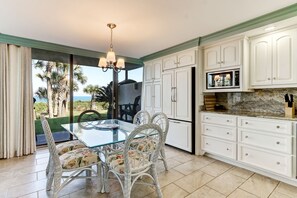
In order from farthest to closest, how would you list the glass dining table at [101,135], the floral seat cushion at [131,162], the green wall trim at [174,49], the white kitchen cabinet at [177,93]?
the white kitchen cabinet at [177,93] → the green wall trim at [174,49] → the glass dining table at [101,135] → the floral seat cushion at [131,162]

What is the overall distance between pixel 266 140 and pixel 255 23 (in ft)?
5.67

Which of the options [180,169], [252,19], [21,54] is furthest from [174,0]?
[21,54]

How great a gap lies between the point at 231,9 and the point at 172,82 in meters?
1.89

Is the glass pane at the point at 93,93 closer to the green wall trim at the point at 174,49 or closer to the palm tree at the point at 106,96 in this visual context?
the palm tree at the point at 106,96

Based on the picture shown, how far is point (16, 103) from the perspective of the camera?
10.7 ft

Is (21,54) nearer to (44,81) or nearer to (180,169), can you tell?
(44,81)

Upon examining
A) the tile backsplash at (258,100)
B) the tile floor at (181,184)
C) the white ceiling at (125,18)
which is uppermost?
the white ceiling at (125,18)

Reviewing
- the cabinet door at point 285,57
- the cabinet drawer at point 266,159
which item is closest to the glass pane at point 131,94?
the cabinet drawer at point 266,159

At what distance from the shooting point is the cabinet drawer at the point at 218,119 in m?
2.82

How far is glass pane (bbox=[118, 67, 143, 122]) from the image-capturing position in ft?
16.1

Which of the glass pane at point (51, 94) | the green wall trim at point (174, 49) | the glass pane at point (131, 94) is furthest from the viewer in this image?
the glass pane at point (131, 94)

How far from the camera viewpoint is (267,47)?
2.61m

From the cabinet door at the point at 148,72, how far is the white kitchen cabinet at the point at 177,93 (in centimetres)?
57

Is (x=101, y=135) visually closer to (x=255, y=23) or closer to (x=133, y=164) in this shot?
(x=133, y=164)
